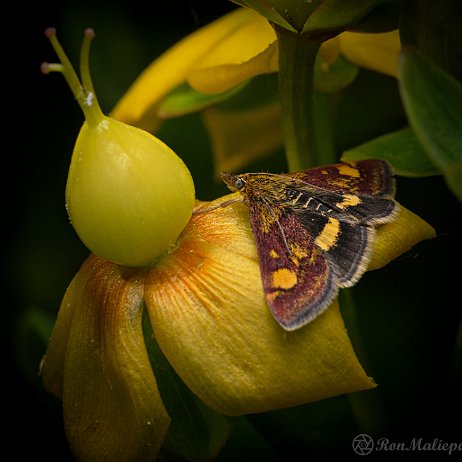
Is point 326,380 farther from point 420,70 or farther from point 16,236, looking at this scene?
point 16,236

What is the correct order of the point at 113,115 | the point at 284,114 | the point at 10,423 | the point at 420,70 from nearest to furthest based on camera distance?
the point at 420,70, the point at 284,114, the point at 113,115, the point at 10,423

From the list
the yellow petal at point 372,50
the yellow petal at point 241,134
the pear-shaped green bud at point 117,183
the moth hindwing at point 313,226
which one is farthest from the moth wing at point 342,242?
the yellow petal at point 241,134

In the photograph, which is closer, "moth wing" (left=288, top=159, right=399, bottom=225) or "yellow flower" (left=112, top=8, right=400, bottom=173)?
"moth wing" (left=288, top=159, right=399, bottom=225)

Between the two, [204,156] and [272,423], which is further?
[204,156]

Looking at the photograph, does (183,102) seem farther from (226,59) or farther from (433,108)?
(433,108)

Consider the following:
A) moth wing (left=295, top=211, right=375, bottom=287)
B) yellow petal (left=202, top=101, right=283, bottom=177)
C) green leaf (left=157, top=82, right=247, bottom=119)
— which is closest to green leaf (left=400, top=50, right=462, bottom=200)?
moth wing (left=295, top=211, right=375, bottom=287)

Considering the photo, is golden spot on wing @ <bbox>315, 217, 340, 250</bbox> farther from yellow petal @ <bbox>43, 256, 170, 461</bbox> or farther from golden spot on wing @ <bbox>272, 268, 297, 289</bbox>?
yellow petal @ <bbox>43, 256, 170, 461</bbox>

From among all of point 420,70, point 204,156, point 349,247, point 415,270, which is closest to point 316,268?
A: point 349,247

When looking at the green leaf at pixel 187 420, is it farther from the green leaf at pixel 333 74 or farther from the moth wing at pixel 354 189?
the green leaf at pixel 333 74
